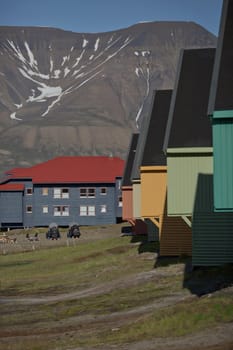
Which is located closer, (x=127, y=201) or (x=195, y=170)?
(x=195, y=170)

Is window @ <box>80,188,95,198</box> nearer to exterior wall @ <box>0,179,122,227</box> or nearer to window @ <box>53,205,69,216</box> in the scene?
exterior wall @ <box>0,179,122,227</box>

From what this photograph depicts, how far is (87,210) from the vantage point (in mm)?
110312

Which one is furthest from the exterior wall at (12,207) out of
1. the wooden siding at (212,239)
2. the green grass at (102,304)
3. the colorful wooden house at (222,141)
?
the colorful wooden house at (222,141)

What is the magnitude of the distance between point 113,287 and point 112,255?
Result: 626 inches

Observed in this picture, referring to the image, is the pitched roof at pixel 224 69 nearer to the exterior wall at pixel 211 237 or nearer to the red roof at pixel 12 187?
the exterior wall at pixel 211 237

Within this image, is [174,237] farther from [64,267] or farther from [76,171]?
[76,171]

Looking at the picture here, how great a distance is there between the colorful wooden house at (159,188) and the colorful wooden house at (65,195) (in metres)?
63.9

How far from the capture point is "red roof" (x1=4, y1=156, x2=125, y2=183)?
10825 cm

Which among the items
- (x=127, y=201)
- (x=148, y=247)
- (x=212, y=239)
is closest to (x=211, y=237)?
(x=212, y=239)

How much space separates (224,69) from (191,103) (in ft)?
33.2

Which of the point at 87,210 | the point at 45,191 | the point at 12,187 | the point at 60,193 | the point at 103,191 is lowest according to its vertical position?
the point at 87,210

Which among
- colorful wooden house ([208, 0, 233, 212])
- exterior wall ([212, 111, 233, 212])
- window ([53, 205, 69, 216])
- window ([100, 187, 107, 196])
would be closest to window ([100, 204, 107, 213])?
window ([100, 187, 107, 196])

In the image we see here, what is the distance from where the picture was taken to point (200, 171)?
104 ft

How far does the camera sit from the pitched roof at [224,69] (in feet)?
72.6
